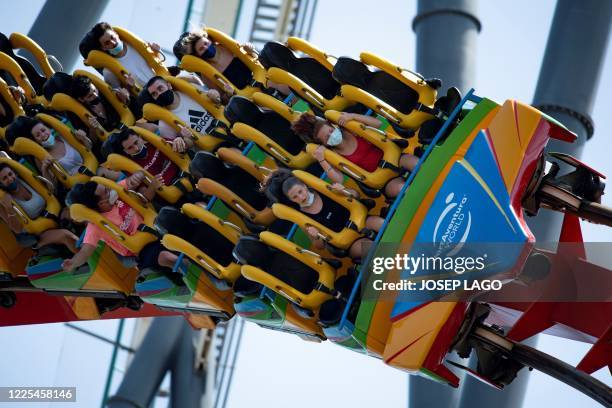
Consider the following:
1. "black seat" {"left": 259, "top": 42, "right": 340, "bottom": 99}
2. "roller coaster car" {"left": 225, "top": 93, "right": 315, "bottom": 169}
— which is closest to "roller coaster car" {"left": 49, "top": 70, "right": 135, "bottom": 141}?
"roller coaster car" {"left": 225, "top": 93, "right": 315, "bottom": 169}

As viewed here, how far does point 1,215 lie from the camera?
6195 mm

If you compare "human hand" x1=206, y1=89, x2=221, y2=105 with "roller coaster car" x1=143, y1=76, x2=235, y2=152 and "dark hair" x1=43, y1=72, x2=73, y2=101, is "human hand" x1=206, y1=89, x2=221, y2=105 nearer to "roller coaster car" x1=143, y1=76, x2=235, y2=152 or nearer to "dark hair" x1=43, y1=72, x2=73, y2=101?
"roller coaster car" x1=143, y1=76, x2=235, y2=152

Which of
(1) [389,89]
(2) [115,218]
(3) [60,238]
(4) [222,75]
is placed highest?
(1) [389,89]

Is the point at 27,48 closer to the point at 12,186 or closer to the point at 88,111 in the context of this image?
the point at 88,111

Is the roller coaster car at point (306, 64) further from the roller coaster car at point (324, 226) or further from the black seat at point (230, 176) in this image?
the roller coaster car at point (324, 226)

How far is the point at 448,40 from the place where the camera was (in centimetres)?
712

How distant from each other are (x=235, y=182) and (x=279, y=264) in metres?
0.64

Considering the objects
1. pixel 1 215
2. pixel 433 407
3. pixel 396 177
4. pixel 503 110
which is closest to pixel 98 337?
pixel 1 215

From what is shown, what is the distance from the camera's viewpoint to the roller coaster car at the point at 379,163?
204 inches

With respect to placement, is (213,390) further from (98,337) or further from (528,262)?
(528,262)

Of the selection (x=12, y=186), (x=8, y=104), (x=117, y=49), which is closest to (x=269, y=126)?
(x=117, y=49)

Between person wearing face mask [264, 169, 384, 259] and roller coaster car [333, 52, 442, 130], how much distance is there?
1.43 feet

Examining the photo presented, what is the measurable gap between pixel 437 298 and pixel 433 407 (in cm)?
198

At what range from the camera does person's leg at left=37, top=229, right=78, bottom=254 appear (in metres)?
6.12
